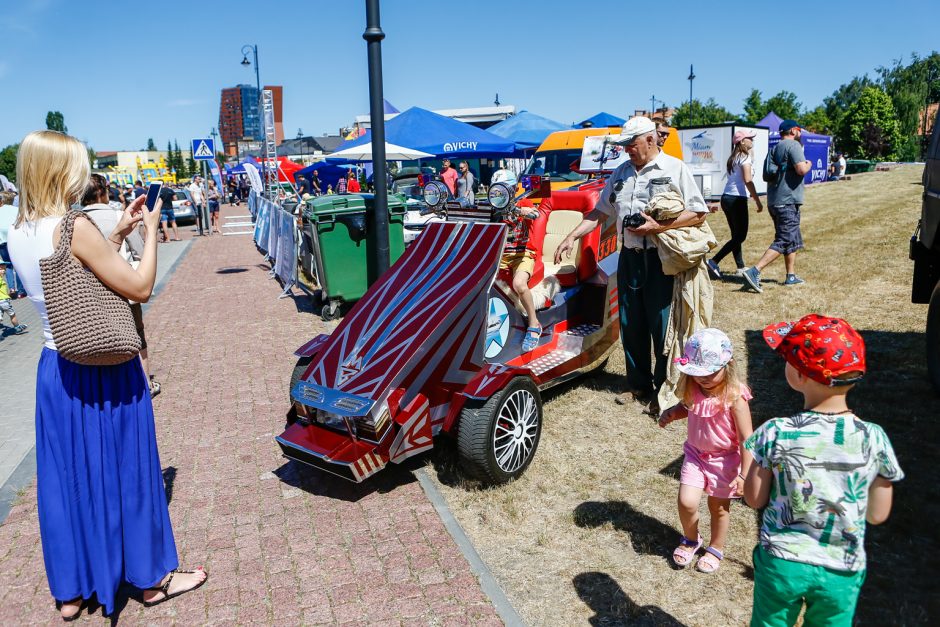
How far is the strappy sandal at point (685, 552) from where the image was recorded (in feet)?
11.0

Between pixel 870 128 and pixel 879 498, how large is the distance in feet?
177

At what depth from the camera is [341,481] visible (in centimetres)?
439

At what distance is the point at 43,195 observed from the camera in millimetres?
2750

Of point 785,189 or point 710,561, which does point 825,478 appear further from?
point 785,189

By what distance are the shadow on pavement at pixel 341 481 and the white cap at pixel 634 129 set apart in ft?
8.65

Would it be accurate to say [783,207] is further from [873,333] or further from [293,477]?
[293,477]

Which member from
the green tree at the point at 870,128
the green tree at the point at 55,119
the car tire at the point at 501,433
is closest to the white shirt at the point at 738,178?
the car tire at the point at 501,433

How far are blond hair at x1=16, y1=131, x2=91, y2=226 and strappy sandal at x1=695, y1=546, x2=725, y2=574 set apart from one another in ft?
10.7

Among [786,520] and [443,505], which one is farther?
[443,505]

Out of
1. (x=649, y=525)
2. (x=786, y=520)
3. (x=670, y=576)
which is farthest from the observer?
(x=649, y=525)

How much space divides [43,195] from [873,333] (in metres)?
6.94

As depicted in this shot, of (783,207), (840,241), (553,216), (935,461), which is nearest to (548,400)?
(553,216)

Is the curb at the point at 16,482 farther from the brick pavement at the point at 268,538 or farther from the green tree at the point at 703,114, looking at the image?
the green tree at the point at 703,114

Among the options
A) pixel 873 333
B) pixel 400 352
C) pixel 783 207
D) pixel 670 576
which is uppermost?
pixel 783 207
